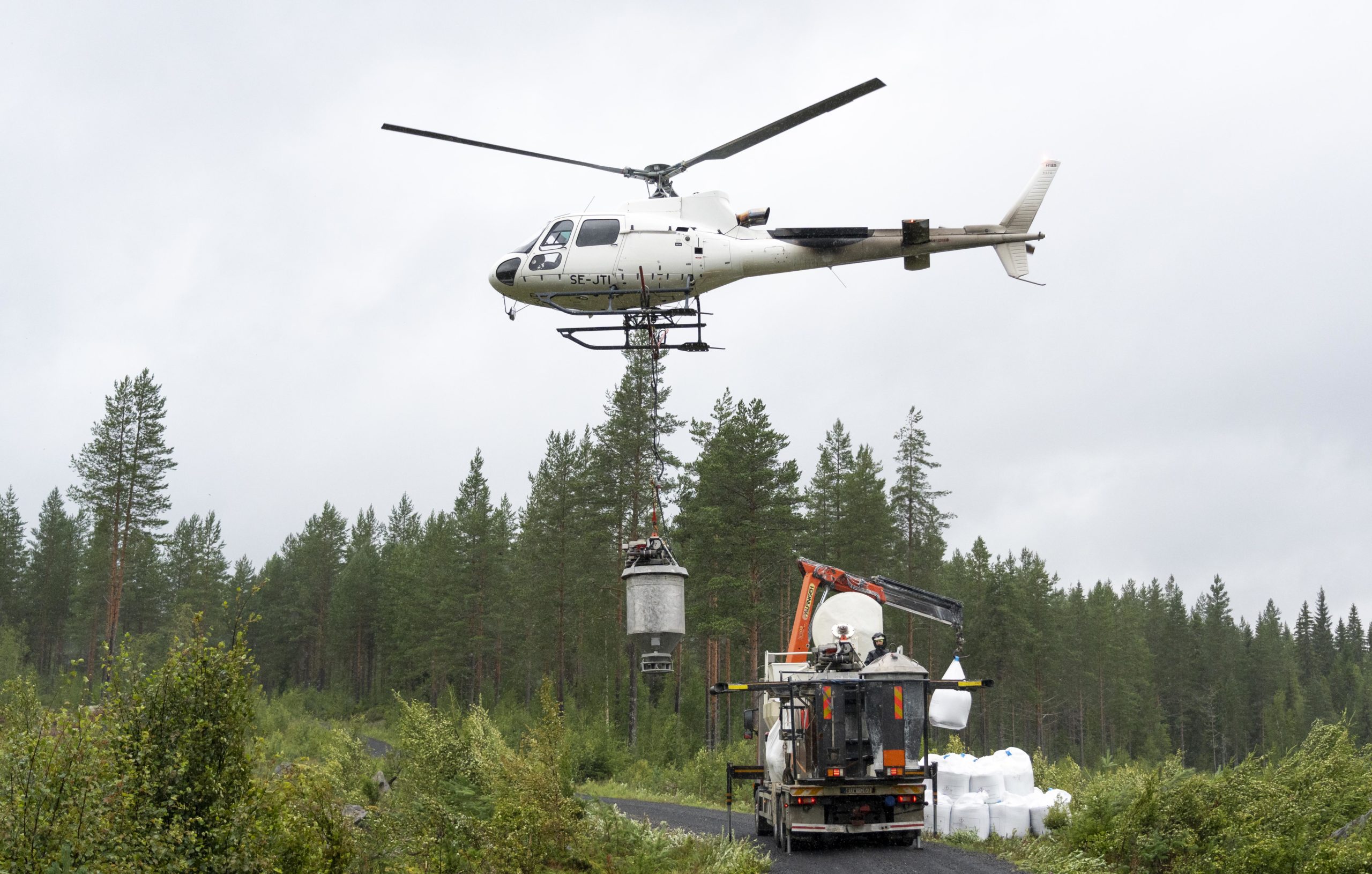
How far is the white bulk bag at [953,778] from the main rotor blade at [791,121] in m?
10.8

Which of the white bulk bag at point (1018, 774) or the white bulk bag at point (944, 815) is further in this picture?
the white bulk bag at point (1018, 774)

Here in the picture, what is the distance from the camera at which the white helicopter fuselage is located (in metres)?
17.9

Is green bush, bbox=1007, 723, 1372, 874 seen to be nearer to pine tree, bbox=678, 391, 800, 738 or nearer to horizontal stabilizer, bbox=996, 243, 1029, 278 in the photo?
horizontal stabilizer, bbox=996, 243, 1029, 278

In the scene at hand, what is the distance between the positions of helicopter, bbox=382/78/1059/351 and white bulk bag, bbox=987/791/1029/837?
29.2 feet

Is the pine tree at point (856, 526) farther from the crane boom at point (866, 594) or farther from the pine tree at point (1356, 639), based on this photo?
the pine tree at point (1356, 639)

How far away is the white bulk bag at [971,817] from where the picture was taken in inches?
683

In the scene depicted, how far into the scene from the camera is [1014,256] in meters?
18.1

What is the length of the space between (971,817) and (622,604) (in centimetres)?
2697

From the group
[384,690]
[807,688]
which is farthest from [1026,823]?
[384,690]

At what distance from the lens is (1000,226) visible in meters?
18.1

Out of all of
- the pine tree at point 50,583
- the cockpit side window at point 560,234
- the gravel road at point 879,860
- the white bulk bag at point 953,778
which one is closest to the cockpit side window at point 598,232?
the cockpit side window at point 560,234

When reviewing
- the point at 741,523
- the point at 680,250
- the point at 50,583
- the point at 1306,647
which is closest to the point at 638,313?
the point at 680,250

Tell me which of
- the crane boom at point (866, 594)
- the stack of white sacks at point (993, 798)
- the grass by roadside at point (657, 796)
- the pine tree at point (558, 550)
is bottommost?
the grass by roadside at point (657, 796)

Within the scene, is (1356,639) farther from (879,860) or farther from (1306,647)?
(879,860)
